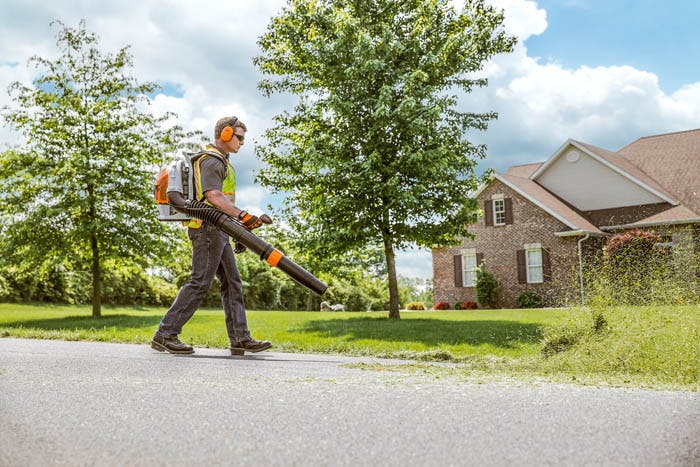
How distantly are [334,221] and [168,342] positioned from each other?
30.2ft

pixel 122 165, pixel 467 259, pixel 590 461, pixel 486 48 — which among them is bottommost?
pixel 590 461

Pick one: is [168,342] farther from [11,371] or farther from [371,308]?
[371,308]

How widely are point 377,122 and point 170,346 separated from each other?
9.76 meters

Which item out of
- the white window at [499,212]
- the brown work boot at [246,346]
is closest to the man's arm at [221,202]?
the brown work boot at [246,346]

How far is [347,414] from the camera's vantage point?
11.5ft

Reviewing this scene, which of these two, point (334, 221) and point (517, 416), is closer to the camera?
point (517, 416)

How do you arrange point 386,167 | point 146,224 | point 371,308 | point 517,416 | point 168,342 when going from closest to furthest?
1. point 517,416
2. point 168,342
3. point 386,167
4. point 146,224
5. point 371,308

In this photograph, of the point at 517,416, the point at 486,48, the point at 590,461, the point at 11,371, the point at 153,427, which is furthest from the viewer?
the point at 486,48

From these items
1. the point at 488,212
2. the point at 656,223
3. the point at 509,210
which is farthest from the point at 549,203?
the point at 656,223

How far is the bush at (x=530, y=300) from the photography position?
26812 millimetres

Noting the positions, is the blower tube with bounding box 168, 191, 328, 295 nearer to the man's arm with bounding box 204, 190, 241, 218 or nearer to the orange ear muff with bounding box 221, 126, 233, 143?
the man's arm with bounding box 204, 190, 241, 218

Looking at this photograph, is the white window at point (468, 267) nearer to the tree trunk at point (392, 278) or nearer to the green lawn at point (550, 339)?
the tree trunk at point (392, 278)

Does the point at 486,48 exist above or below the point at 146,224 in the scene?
above

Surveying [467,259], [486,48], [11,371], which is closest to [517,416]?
[11,371]
